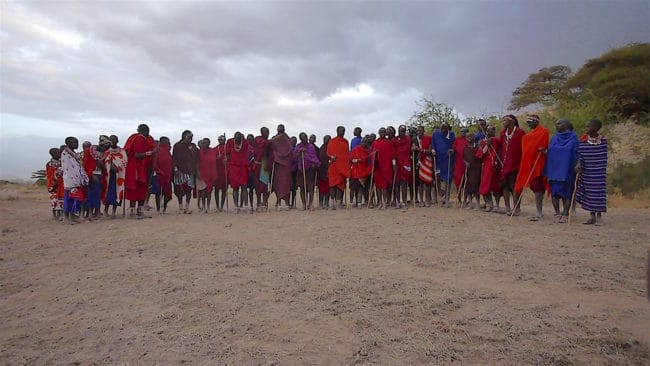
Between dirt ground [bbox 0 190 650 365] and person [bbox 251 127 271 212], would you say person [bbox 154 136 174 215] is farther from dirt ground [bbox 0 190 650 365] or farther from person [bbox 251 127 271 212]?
dirt ground [bbox 0 190 650 365]

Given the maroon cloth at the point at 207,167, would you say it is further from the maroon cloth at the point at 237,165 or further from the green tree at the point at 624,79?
the green tree at the point at 624,79

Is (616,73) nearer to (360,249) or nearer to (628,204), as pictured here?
(628,204)

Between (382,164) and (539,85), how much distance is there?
2297 cm

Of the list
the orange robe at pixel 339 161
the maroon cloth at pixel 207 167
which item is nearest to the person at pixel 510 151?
the orange robe at pixel 339 161

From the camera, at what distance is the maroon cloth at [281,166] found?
11414 mm

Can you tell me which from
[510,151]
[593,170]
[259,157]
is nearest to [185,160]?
[259,157]

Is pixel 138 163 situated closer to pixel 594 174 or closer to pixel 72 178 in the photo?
pixel 72 178

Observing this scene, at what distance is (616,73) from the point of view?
2225cm

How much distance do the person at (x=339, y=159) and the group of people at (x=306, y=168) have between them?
0.03 metres

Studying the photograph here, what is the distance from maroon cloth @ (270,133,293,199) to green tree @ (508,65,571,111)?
2203cm

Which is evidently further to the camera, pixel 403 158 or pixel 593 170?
pixel 403 158

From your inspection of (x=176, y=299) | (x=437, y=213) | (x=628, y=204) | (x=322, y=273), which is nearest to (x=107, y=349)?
(x=176, y=299)

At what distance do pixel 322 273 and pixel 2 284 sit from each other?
12.6ft

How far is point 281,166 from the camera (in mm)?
11422
